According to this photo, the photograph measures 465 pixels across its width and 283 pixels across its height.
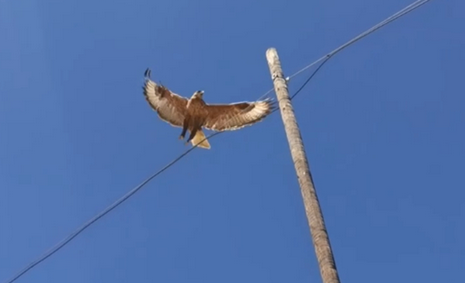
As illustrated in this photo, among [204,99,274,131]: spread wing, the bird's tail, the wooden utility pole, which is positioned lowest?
the wooden utility pole

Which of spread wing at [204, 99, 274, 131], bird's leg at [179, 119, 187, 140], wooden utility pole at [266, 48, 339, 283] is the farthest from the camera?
spread wing at [204, 99, 274, 131]

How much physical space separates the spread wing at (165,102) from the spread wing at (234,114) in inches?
14.9

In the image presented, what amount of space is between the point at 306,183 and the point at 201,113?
3939 mm

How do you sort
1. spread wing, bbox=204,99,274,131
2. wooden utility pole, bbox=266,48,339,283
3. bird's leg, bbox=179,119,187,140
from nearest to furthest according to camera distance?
wooden utility pole, bbox=266,48,339,283, bird's leg, bbox=179,119,187,140, spread wing, bbox=204,99,274,131

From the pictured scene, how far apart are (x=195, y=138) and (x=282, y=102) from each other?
2.87 m

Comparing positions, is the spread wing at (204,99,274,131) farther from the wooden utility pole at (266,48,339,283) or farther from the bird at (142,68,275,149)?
the wooden utility pole at (266,48,339,283)

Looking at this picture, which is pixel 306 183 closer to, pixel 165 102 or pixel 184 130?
pixel 184 130

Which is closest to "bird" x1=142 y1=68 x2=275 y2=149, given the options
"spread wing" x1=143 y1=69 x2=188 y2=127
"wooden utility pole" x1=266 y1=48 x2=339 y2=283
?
"spread wing" x1=143 y1=69 x2=188 y2=127

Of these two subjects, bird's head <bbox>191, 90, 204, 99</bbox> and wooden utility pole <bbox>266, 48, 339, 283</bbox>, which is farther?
bird's head <bbox>191, 90, 204, 99</bbox>

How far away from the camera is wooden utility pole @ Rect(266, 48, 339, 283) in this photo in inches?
175

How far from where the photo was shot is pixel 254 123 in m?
8.98

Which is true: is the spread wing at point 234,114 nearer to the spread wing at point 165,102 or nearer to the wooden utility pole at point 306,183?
the spread wing at point 165,102

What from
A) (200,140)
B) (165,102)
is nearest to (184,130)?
(200,140)

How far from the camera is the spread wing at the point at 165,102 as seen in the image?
29.4ft
